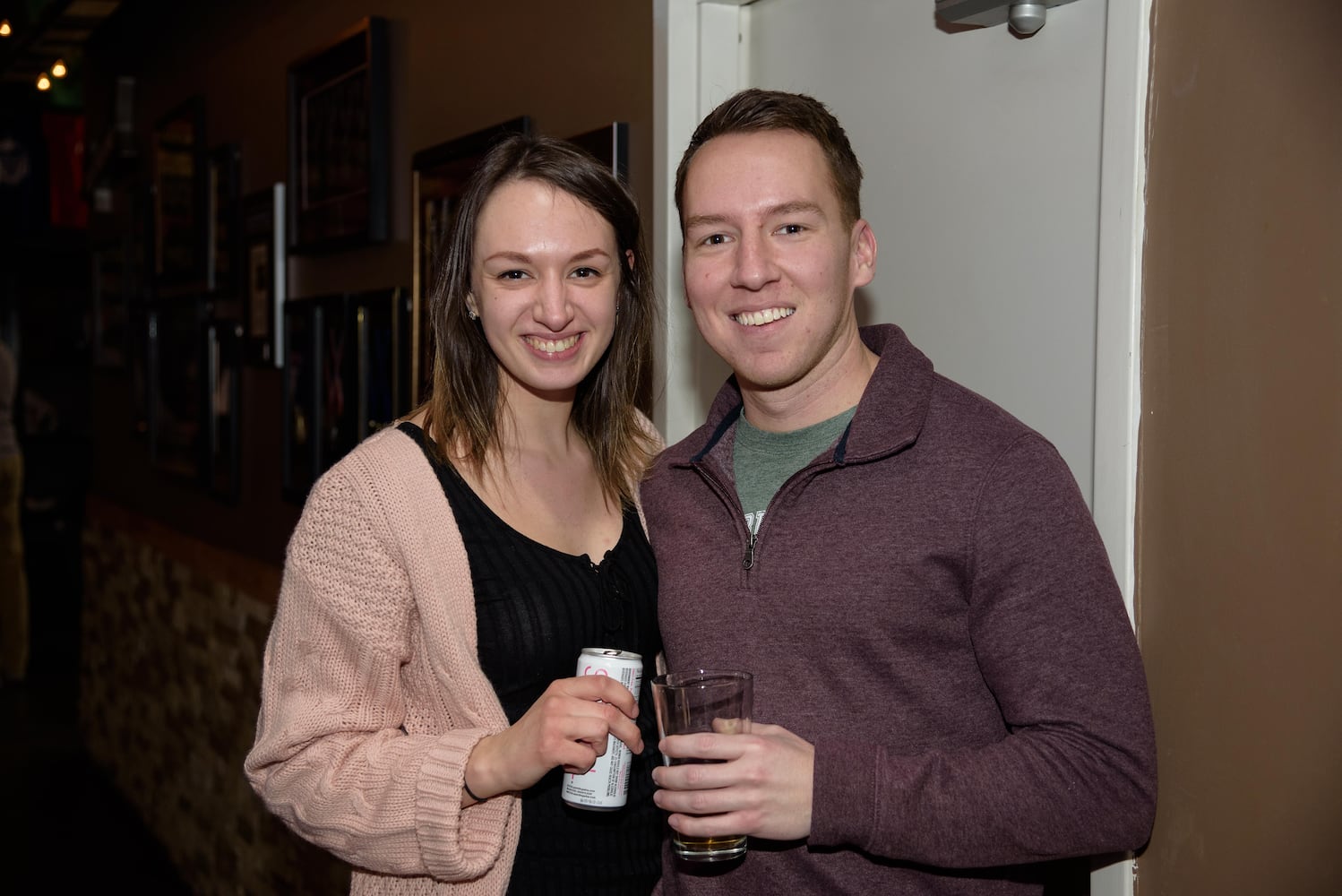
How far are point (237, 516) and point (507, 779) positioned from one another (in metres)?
3.04

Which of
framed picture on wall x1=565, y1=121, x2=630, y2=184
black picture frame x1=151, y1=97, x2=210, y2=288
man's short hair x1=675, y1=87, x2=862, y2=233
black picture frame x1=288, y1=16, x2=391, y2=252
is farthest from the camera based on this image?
black picture frame x1=151, y1=97, x2=210, y2=288

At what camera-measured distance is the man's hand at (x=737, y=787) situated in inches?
47.8

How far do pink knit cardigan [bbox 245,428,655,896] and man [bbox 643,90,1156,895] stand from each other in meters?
0.28

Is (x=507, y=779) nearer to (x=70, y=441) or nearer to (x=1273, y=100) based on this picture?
(x=1273, y=100)

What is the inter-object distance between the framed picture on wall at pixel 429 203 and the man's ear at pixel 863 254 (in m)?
1.27

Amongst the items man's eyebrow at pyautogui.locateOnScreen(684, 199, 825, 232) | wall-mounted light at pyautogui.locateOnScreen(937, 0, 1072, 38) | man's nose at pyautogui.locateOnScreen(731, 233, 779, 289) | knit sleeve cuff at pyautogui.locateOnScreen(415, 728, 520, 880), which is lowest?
knit sleeve cuff at pyautogui.locateOnScreen(415, 728, 520, 880)

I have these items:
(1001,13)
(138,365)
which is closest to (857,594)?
(1001,13)

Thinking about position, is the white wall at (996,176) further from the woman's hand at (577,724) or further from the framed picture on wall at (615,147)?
the woman's hand at (577,724)

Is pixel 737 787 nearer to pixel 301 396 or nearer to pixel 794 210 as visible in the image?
pixel 794 210

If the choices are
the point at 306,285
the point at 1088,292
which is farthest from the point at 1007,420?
the point at 306,285

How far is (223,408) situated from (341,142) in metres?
1.43

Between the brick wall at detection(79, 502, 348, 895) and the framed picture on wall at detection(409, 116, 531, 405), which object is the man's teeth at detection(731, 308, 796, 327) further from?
the brick wall at detection(79, 502, 348, 895)

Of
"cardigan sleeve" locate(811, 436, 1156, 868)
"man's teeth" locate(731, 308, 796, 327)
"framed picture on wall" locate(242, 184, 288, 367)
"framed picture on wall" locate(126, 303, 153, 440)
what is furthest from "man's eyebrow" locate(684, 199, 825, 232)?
"framed picture on wall" locate(126, 303, 153, 440)

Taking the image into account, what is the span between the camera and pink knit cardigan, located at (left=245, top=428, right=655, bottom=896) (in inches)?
59.4
